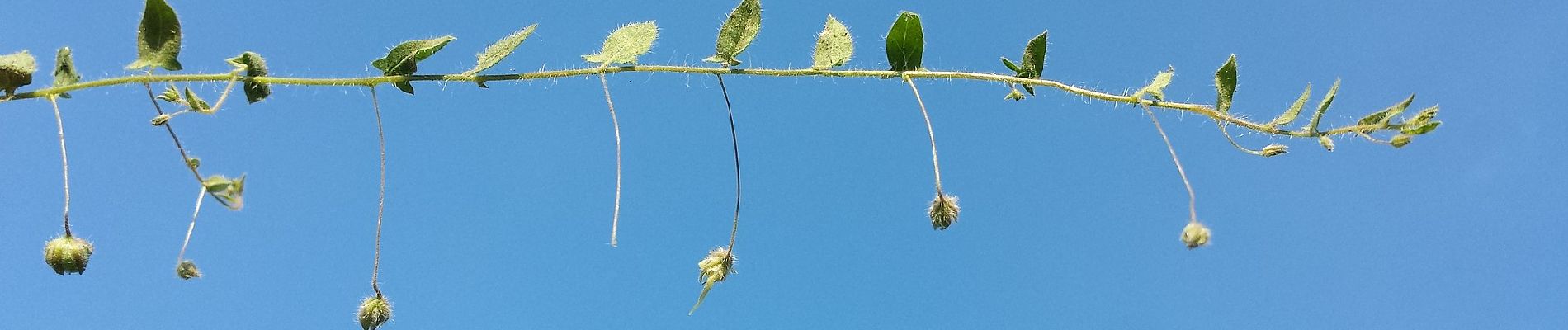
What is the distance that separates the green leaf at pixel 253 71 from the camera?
9.29 feet

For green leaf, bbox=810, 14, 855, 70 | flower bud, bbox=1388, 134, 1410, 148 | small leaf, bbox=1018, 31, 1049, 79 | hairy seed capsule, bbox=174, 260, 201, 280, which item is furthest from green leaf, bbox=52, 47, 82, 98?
flower bud, bbox=1388, 134, 1410, 148

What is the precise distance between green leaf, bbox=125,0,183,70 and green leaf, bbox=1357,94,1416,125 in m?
2.88

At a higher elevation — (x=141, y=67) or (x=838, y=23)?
(x=838, y=23)

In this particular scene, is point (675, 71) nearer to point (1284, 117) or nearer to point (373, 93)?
point (373, 93)

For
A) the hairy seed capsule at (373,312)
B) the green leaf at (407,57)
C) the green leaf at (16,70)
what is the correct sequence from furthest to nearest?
the hairy seed capsule at (373,312), the green leaf at (407,57), the green leaf at (16,70)

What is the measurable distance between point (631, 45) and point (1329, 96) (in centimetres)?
170

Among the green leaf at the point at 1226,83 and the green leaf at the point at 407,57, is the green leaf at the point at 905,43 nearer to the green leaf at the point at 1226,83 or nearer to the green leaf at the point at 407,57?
the green leaf at the point at 1226,83

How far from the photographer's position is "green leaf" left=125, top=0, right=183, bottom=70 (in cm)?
277

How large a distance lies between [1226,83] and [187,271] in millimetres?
2579

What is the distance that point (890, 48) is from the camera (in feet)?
9.70

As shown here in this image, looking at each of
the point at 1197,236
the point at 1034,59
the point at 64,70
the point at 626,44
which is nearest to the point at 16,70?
the point at 64,70

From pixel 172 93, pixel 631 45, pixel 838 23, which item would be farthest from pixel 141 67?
pixel 838 23

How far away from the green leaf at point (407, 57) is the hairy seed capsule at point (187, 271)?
636 mm

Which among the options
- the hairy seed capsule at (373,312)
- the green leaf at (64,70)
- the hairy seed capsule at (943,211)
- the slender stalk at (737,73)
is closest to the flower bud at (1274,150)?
the slender stalk at (737,73)
